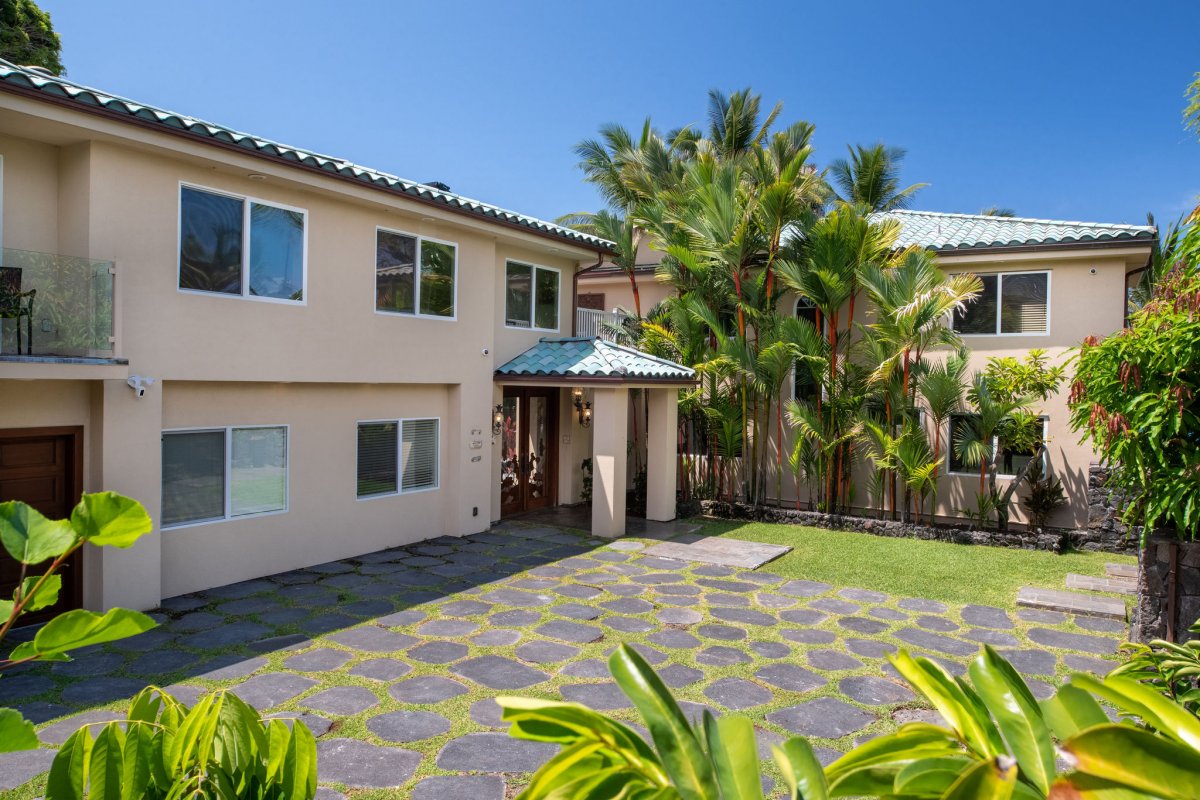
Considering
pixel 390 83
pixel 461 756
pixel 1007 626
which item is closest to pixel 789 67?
pixel 390 83

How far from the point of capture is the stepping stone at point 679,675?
740cm

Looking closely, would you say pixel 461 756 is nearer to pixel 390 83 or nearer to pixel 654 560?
pixel 654 560

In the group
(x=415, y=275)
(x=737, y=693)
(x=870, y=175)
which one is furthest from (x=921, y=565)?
(x=870, y=175)

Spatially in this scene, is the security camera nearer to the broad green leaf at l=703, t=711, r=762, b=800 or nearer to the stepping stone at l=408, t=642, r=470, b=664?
the stepping stone at l=408, t=642, r=470, b=664

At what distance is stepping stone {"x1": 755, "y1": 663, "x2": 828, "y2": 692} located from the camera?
736 centimetres

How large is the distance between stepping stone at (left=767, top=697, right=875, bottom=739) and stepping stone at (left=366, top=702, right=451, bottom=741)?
113 inches

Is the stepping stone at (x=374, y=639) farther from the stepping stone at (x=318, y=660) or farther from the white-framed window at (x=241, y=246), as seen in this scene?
the white-framed window at (x=241, y=246)

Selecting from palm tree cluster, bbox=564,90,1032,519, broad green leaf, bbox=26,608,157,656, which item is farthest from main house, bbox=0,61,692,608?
broad green leaf, bbox=26,608,157,656

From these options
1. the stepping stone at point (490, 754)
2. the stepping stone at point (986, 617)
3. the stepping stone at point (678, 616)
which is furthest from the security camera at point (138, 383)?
the stepping stone at point (986, 617)

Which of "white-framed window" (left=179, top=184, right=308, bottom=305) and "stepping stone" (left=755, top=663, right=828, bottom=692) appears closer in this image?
"stepping stone" (left=755, top=663, right=828, bottom=692)

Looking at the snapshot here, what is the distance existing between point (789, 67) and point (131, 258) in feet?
67.7

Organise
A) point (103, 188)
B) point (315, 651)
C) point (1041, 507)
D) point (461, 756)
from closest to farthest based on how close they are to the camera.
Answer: point (461, 756), point (315, 651), point (103, 188), point (1041, 507)

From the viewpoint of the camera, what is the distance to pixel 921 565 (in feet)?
41.0

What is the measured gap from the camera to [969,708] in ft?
3.56
